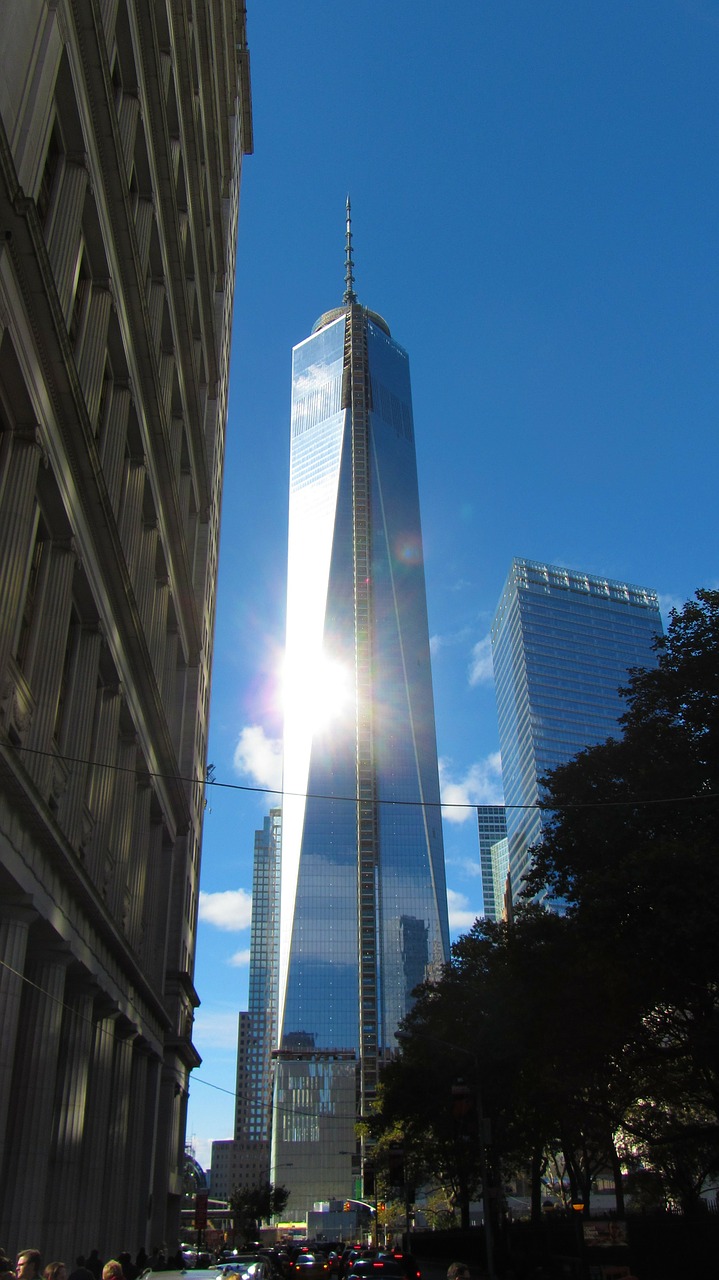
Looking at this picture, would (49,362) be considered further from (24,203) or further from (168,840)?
(168,840)

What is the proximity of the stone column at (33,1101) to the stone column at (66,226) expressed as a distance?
1537 centimetres

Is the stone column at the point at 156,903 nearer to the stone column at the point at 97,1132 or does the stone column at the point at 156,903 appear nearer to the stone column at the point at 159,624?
the stone column at the point at 159,624

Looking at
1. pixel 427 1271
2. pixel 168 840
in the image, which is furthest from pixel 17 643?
pixel 427 1271

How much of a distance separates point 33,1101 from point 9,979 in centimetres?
410

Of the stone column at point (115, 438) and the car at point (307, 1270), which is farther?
the car at point (307, 1270)

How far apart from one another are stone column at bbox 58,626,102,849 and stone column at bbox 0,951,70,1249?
3.25m

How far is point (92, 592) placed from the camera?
26516 mm

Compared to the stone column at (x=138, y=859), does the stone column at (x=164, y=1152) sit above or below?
below

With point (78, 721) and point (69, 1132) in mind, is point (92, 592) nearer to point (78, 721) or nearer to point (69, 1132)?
point (78, 721)

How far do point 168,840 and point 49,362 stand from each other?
27.1 m

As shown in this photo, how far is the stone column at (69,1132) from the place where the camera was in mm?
24625

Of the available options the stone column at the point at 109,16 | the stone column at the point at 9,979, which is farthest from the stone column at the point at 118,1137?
the stone column at the point at 109,16

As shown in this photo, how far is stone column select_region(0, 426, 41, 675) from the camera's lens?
64.0ft

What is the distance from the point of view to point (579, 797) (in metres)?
35.2
